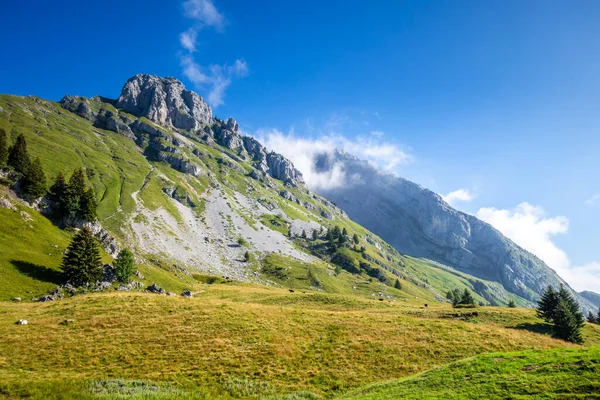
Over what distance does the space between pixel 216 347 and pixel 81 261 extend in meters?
51.2

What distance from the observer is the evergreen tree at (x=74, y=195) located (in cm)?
8212

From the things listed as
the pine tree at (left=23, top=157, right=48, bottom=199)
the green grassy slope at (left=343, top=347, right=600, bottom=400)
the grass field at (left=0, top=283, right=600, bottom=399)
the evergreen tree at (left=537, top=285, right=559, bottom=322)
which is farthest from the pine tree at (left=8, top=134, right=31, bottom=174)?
the evergreen tree at (left=537, top=285, right=559, bottom=322)

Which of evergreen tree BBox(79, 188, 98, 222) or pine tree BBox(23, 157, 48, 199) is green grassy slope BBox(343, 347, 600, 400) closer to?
evergreen tree BBox(79, 188, 98, 222)

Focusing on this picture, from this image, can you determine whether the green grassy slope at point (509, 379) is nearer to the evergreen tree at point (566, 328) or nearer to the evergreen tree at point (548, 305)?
the evergreen tree at point (566, 328)

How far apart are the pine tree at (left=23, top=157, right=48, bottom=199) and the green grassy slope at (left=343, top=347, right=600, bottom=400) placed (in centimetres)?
9489

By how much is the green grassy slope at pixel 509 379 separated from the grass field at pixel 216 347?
17.0ft

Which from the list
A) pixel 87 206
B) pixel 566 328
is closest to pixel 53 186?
pixel 87 206

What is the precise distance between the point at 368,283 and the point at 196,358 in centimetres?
18361

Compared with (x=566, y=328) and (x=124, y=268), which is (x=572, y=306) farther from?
(x=124, y=268)

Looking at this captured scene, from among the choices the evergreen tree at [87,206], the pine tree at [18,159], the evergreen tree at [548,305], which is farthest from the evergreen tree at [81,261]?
the evergreen tree at [548,305]

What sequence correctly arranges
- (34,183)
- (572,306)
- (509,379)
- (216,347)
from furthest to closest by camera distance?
(34,183), (572,306), (216,347), (509,379)

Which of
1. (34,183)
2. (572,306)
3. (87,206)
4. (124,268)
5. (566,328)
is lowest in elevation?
(124,268)

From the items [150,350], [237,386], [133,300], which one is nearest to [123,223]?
[133,300]

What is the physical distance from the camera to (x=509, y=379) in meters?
18.8
